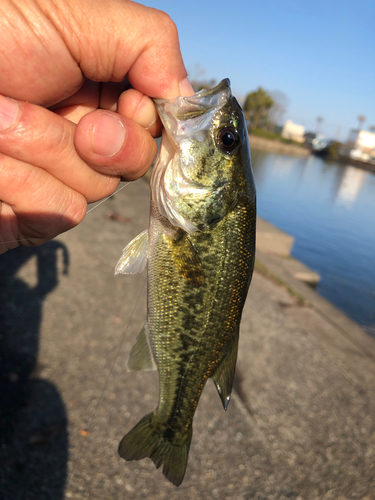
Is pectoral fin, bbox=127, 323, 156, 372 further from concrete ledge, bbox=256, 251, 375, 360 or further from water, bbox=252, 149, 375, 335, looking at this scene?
water, bbox=252, 149, 375, 335

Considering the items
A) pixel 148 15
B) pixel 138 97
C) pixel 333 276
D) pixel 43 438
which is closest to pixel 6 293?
pixel 43 438

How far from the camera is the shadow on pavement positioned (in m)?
2.51

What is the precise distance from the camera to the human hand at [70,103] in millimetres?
1559


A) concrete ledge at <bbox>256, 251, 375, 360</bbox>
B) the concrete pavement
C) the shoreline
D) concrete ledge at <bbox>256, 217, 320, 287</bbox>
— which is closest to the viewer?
the concrete pavement

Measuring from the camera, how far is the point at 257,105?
241ft

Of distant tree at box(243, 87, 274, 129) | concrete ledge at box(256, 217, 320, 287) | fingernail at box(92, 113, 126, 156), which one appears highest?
distant tree at box(243, 87, 274, 129)

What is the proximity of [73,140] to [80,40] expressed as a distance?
0.49 metres

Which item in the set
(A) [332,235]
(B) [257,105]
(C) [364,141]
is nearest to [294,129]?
(C) [364,141]

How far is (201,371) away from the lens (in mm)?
1952

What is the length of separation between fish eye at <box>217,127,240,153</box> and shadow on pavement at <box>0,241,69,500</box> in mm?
2796

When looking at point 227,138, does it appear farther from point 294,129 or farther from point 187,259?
point 294,129

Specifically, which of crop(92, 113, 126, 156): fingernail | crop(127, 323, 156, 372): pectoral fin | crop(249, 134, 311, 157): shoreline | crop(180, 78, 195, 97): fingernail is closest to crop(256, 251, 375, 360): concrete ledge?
crop(127, 323, 156, 372): pectoral fin

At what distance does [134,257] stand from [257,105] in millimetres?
80335

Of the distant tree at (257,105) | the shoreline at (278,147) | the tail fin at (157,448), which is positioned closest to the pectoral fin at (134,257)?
the tail fin at (157,448)
